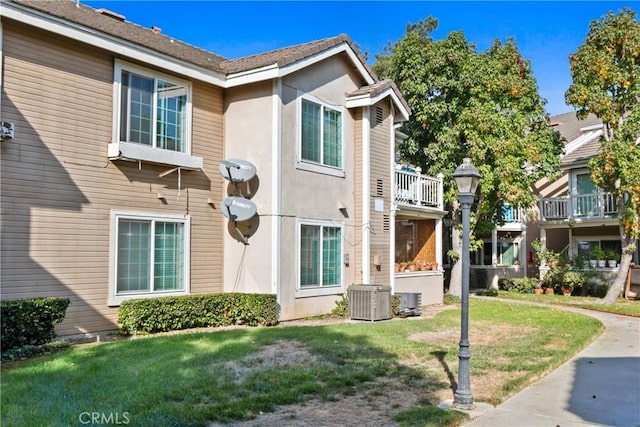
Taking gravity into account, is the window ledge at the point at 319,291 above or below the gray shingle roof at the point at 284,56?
below

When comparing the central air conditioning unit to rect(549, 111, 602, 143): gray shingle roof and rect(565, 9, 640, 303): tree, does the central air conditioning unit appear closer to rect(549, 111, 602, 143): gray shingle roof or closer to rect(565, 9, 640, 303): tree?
rect(565, 9, 640, 303): tree

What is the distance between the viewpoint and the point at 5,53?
984 cm

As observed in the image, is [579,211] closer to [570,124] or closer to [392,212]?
[570,124]

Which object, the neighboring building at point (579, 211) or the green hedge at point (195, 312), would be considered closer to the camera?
the green hedge at point (195, 312)

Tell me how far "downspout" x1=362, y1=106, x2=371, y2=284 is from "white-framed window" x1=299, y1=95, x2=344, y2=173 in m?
0.77

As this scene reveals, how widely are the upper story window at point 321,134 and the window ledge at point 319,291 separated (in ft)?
10.7

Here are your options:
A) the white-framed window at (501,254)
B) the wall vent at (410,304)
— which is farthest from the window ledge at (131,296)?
the white-framed window at (501,254)

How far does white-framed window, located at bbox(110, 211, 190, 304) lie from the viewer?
1134 cm

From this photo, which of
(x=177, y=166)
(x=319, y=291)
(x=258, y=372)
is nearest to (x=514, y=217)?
(x=319, y=291)

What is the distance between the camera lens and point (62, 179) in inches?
414

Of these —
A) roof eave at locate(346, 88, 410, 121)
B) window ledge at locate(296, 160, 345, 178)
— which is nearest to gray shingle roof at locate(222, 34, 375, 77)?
roof eave at locate(346, 88, 410, 121)

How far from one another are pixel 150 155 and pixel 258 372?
611 centimetres

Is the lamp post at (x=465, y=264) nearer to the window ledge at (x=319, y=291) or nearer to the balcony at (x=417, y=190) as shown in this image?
the window ledge at (x=319, y=291)

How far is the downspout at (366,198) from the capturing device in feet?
51.0
